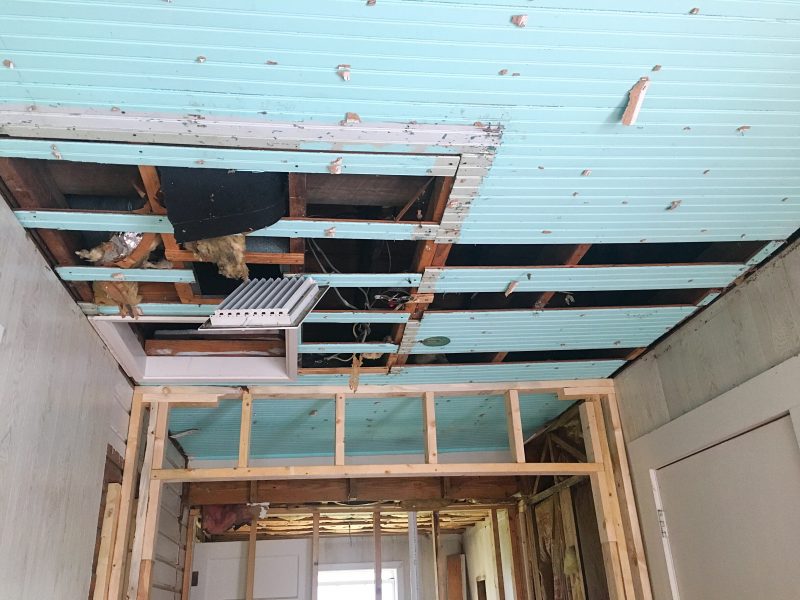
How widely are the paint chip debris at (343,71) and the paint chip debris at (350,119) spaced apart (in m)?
0.15

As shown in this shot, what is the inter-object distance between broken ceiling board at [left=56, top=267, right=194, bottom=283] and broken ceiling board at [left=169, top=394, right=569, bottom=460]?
156 centimetres

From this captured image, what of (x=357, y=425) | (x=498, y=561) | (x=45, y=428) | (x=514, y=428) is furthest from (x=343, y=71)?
(x=498, y=561)

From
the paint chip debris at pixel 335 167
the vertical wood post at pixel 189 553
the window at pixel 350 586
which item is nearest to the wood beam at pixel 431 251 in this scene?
the paint chip debris at pixel 335 167

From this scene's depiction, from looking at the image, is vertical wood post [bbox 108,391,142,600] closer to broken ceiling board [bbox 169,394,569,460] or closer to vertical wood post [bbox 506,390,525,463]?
broken ceiling board [bbox 169,394,569,460]

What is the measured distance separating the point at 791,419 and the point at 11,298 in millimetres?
2899

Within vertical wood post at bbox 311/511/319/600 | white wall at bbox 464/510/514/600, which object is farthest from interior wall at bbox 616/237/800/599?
vertical wood post at bbox 311/511/319/600

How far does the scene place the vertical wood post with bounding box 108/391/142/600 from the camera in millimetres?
3174

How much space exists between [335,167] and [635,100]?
90 cm

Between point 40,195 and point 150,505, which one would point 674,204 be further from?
point 150,505

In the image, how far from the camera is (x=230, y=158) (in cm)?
190

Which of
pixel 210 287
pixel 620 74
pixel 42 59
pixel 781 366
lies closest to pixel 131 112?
pixel 42 59

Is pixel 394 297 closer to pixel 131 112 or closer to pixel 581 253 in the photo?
pixel 581 253

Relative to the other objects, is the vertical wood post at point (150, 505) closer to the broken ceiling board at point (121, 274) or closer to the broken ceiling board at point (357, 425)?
the broken ceiling board at point (357, 425)

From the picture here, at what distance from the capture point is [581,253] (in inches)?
101
